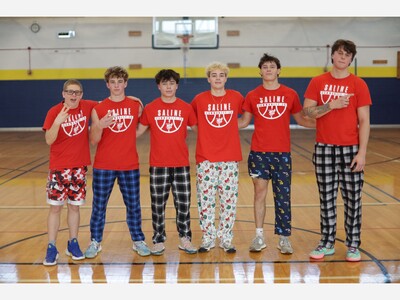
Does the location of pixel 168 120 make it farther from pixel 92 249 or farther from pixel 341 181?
pixel 341 181

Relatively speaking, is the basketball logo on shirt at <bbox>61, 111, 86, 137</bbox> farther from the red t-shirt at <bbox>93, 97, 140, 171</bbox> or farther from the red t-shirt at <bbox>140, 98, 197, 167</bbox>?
the red t-shirt at <bbox>140, 98, 197, 167</bbox>

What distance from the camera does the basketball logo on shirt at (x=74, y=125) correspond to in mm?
4000

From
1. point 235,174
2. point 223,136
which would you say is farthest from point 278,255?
point 223,136

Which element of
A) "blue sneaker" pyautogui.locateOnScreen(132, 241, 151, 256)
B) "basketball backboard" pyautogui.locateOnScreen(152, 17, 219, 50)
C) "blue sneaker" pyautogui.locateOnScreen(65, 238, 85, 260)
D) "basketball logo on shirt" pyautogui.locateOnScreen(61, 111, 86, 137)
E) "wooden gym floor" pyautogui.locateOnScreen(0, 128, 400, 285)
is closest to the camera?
"wooden gym floor" pyautogui.locateOnScreen(0, 128, 400, 285)

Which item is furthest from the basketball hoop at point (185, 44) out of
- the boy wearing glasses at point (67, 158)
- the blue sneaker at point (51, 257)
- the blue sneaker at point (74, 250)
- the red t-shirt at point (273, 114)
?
the blue sneaker at point (51, 257)

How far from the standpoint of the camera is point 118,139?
4129 mm

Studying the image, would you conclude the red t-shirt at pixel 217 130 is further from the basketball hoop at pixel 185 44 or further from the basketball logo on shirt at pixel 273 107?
the basketball hoop at pixel 185 44

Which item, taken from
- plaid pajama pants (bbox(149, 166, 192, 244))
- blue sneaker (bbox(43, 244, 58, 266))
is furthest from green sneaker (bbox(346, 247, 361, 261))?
blue sneaker (bbox(43, 244, 58, 266))

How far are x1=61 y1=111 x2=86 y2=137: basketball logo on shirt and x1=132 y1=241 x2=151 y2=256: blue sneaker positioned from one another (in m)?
1.00

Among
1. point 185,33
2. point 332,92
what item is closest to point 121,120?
point 332,92

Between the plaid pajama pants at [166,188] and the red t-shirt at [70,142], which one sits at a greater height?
the red t-shirt at [70,142]

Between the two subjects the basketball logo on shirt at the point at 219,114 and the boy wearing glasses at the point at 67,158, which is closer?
the boy wearing glasses at the point at 67,158

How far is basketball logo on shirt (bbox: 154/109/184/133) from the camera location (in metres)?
4.14

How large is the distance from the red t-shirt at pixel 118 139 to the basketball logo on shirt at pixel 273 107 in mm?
990
